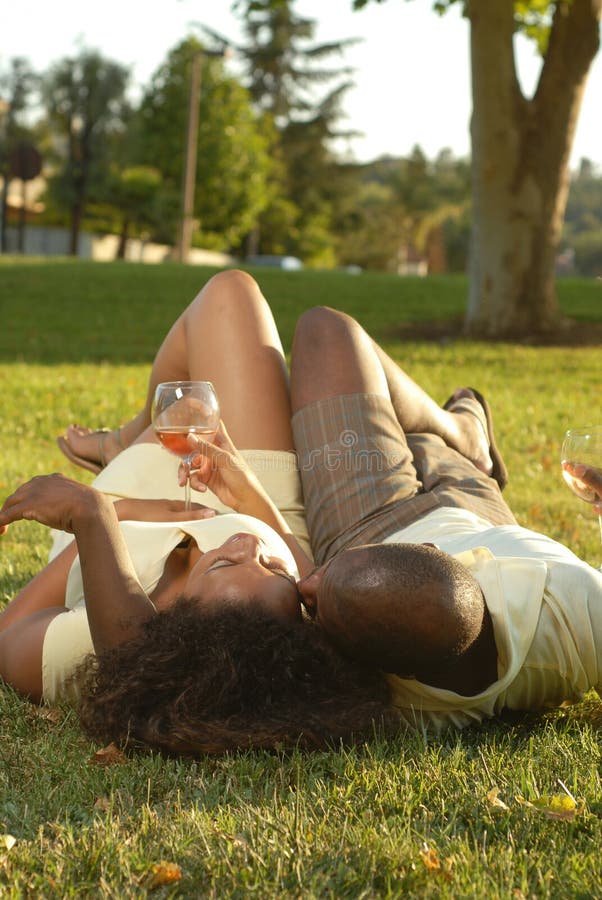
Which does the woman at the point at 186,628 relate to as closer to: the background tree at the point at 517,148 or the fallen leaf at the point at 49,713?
the fallen leaf at the point at 49,713

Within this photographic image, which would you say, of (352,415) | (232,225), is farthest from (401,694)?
(232,225)

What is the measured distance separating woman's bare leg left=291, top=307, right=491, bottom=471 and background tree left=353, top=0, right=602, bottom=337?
31.3 feet

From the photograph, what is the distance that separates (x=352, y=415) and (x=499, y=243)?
10.0 meters

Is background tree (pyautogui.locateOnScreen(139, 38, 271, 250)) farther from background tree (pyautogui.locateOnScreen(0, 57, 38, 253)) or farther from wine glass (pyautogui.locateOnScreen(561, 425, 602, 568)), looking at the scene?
wine glass (pyautogui.locateOnScreen(561, 425, 602, 568))

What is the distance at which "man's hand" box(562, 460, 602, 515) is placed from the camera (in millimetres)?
3436

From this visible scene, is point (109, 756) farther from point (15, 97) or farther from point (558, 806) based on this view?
point (15, 97)

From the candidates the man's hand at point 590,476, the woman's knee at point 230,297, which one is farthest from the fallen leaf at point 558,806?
the woman's knee at point 230,297

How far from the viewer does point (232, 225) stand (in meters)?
44.0

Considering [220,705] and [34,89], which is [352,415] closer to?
[220,705]

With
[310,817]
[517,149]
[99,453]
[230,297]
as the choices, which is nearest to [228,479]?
[230,297]

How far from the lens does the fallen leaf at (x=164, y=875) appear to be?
242 centimetres

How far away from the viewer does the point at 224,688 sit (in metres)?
2.92

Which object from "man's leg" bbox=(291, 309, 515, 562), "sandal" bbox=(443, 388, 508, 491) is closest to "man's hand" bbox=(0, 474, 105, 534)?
"man's leg" bbox=(291, 309, 515, 562)

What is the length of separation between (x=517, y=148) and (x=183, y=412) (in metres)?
11.0
